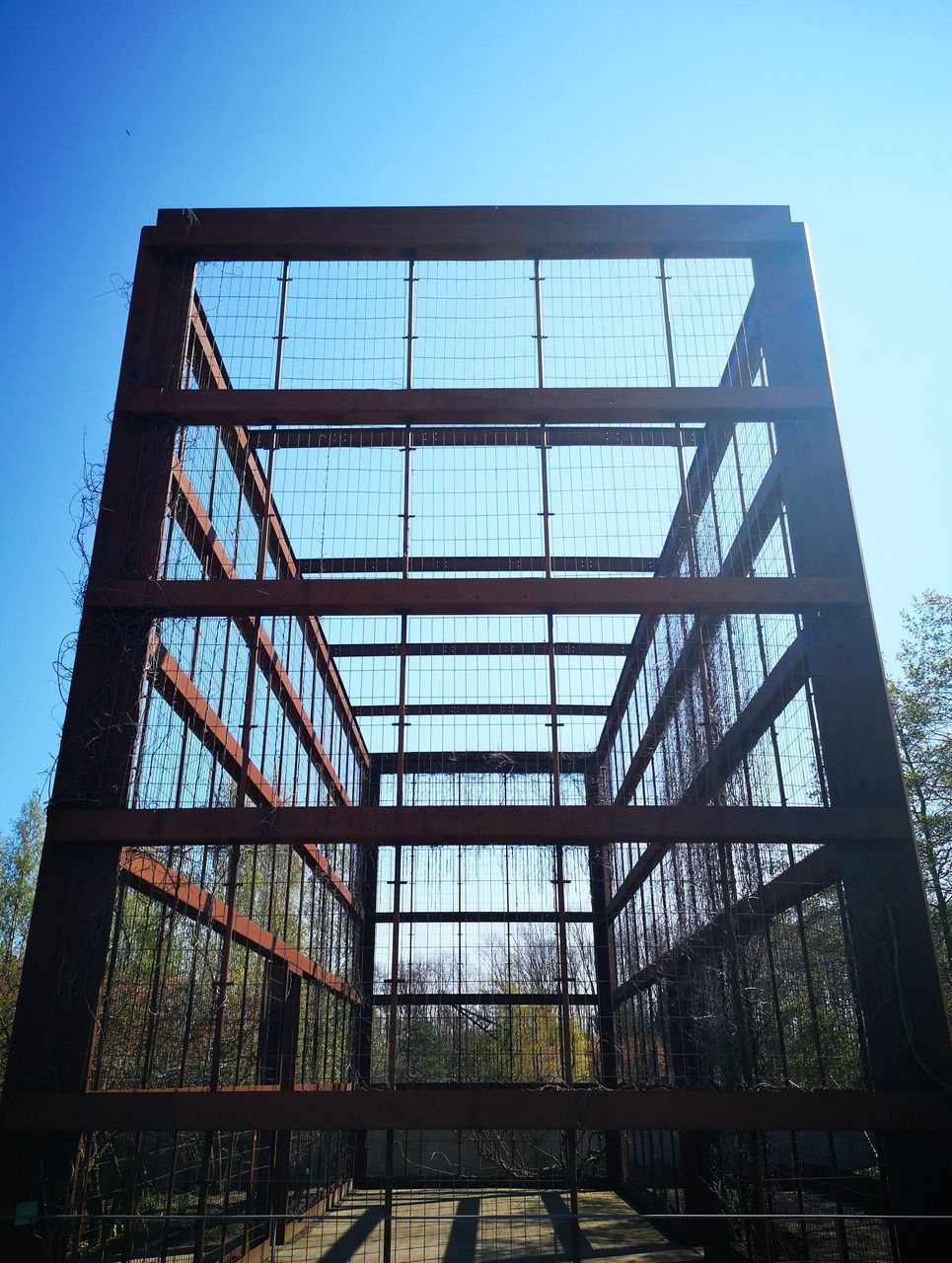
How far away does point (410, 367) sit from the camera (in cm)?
1080

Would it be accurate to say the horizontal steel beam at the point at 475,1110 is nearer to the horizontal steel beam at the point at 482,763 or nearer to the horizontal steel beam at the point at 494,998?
the horizontal steel beam at the point at 482,763

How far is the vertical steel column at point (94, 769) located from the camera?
808cm

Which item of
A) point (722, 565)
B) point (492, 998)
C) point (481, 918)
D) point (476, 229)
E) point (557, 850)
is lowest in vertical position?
point (492, 998)

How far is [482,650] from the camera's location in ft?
43.2

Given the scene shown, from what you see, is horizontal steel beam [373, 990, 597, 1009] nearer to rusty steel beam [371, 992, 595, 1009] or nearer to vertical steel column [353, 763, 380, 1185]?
rusty steel beam [371, 992, 595, 1009]

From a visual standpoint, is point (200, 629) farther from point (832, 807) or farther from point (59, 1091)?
point (832, 807)

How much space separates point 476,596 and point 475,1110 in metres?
4.55

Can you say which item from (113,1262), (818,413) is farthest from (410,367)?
(113,1262)

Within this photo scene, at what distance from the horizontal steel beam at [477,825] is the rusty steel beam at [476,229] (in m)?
6.25

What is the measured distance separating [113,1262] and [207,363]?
929cm

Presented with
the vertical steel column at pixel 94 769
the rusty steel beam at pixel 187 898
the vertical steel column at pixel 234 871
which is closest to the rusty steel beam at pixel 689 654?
the vertical steel column at pixel 234 871

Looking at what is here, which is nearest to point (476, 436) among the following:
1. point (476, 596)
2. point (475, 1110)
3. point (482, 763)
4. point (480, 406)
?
point (480, 406)

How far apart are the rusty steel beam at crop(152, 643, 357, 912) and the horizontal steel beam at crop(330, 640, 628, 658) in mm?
2156

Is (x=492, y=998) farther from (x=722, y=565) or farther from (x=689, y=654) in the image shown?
(x=722, y=565)
